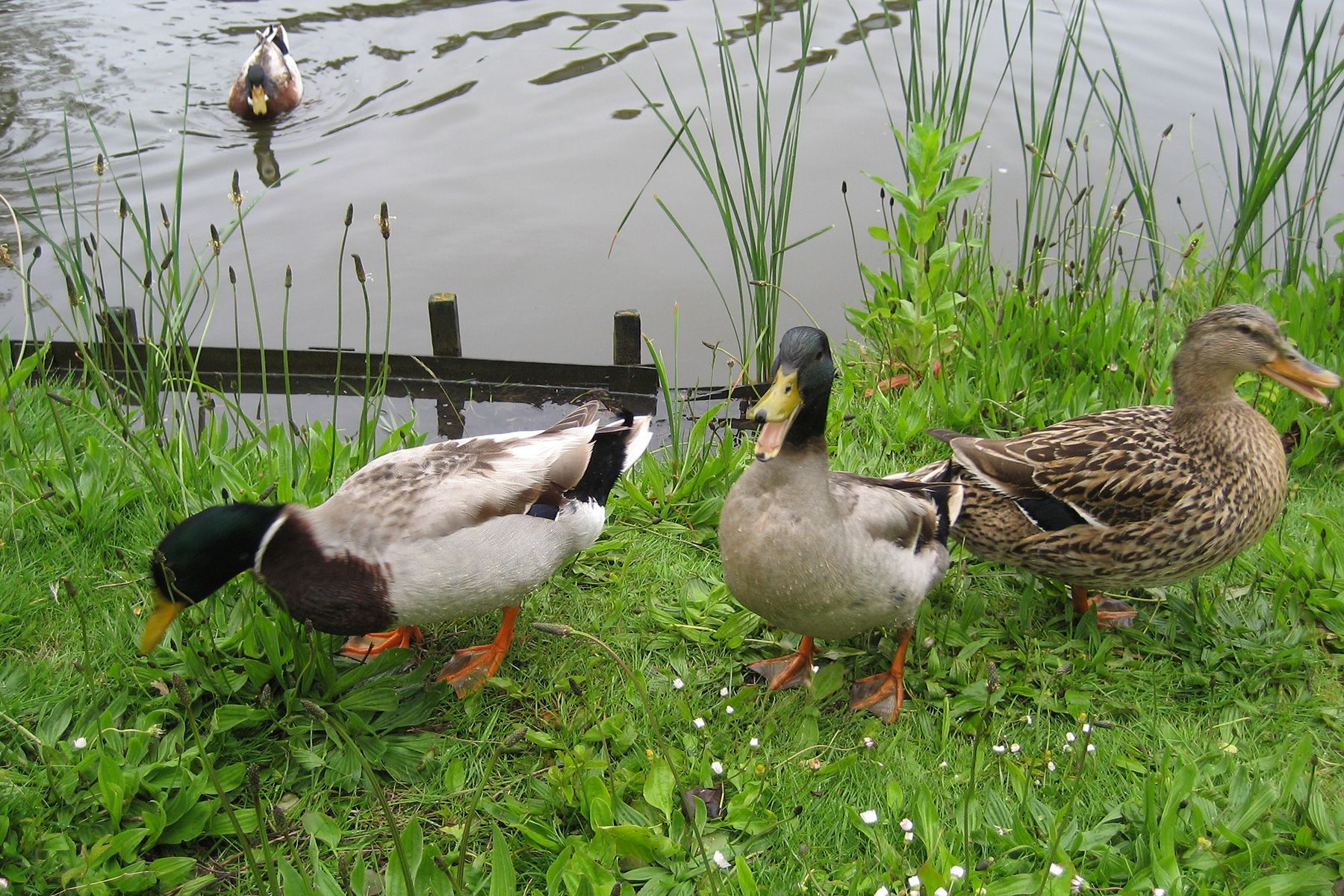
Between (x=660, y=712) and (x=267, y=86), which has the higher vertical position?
(x=267, y=86)

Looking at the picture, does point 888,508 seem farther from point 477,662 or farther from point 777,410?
point 477,662

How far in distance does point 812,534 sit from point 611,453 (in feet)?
3.00

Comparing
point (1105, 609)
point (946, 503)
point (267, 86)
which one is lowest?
point (1105, 609)

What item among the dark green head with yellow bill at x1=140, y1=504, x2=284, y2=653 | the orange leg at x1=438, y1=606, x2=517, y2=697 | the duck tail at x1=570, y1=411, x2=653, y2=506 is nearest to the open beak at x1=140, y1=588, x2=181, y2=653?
the dark green head with yellow bill at x1=140, y1=504, x2=284, y2=653

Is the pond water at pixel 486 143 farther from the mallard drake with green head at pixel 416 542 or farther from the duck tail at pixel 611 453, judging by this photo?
the mallard drake with green head at pixel 416 542

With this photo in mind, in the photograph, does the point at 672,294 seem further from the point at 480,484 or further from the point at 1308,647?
the point at 1308,647

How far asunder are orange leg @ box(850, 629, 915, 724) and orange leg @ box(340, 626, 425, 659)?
1419 mm

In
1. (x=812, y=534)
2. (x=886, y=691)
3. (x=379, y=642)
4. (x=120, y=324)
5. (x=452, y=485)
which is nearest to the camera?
(x=812, y=534)

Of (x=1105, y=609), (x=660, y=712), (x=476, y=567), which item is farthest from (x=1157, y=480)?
(x=476, y=567)

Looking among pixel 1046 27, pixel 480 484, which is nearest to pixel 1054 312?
pixel 480 484

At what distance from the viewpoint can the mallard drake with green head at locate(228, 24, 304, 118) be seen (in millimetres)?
8336

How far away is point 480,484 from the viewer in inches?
123

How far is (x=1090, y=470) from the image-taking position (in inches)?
131

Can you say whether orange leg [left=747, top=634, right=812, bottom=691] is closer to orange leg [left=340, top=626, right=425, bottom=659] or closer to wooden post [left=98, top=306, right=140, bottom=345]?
orange leg [left=340, top=626, right=425, bottom=659]
